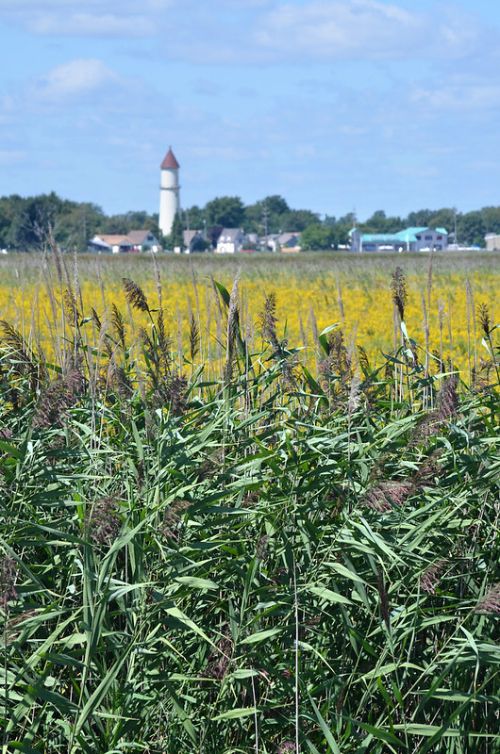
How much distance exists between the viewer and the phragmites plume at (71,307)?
3881 millimetres

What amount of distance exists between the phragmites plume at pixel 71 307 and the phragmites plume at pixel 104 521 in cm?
120

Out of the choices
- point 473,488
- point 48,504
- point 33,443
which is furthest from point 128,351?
point 473,488

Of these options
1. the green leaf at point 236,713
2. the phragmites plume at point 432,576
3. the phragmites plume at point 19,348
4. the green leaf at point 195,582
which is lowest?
the green leaf at point 236,713

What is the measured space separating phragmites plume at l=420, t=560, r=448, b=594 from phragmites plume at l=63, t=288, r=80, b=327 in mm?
1635

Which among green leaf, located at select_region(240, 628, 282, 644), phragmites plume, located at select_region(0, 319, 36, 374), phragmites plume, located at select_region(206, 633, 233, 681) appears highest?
phragmites plume, located at select_region(0, 319, 36, 374)

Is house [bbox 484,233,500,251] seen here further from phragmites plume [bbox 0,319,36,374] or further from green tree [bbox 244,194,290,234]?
phragmites plume [bbox 0,319,36,374]

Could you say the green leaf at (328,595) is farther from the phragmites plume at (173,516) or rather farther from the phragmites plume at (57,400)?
the phragmites plume at (57,400)

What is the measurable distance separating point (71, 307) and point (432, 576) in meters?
1.78

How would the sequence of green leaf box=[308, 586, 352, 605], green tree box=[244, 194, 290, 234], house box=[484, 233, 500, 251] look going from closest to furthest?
green leaf box=[308, 586, 352, 605], house box=[484, 233, 500, 251], green tree box=[244, 194, 290, 234]

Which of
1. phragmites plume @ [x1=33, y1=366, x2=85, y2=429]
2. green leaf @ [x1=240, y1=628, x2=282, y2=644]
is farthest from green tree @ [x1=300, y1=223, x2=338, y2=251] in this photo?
green leaf @ [x1=240, y1=628, x2=282, y2=644]

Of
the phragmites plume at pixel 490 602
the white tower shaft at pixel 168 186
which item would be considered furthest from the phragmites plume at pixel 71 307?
the white tower shaft at pixel 168 186

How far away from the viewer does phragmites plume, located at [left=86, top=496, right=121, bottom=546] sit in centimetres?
276

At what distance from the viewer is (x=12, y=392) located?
380 centimetres

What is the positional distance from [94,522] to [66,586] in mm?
302
